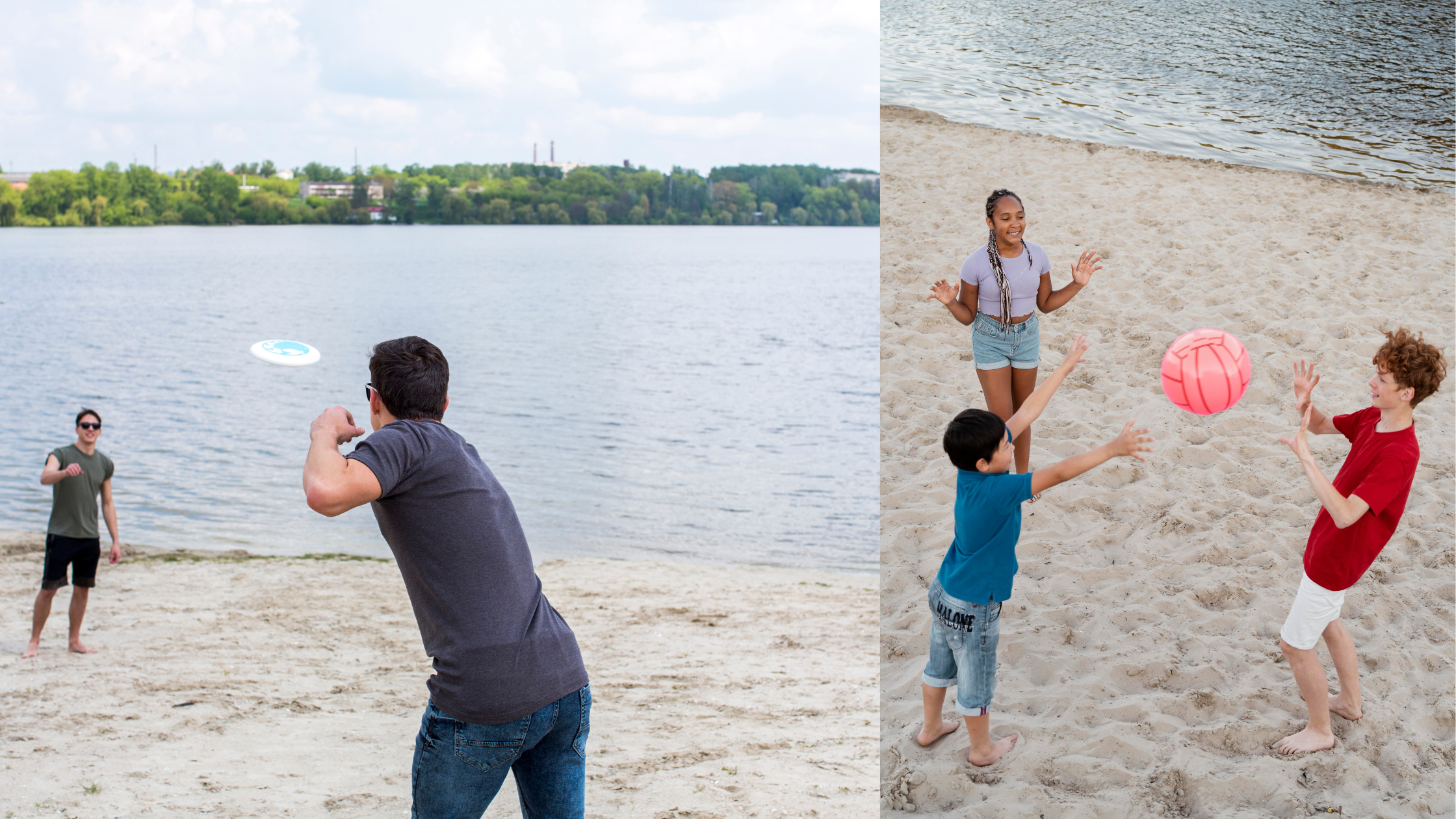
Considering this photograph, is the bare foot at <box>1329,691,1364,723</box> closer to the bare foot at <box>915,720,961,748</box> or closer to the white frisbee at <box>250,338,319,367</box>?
the bare foot at <box>915,720,961,748</box>

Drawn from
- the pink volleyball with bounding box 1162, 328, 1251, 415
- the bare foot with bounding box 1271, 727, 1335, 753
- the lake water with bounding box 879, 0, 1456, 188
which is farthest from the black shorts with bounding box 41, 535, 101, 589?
the lake water with bounding box 879, 0, 1456, 188

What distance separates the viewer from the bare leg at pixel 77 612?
253 inches

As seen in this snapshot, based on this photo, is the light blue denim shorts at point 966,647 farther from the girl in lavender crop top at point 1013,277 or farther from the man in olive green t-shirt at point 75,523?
the man in olive green t-shirt at point 75,523

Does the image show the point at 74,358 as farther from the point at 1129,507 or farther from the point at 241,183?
the point at 241,183

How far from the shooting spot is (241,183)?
93.4 metres

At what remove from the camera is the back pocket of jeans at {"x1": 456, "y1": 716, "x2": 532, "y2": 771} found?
89.2 inches

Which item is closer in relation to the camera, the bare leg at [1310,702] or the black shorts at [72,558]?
the bare leg at [1310,702]

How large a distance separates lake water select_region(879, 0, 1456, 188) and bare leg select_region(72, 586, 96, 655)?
40.1ft

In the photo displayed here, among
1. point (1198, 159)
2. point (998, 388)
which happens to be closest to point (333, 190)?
point (1198, 159)

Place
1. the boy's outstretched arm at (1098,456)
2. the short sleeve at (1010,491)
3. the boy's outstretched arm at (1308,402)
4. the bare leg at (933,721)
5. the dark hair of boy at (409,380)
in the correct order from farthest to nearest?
the bare leg at (933,721)
the boy's outstretched arm at (1308,402)
the short sleeve at (1010,491)
the boy's outstretched arm at (1098,456)
the dark hair of boy at (409,380)

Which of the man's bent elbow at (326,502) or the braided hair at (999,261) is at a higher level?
the braided hair at (999,261)

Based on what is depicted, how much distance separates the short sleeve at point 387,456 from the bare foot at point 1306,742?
10.4ft

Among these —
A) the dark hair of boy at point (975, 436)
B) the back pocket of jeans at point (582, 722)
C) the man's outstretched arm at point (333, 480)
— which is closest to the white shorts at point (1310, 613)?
the dark hair of boy at point (975, 436)

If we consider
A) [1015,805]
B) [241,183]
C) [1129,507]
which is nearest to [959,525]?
[1015,805]
